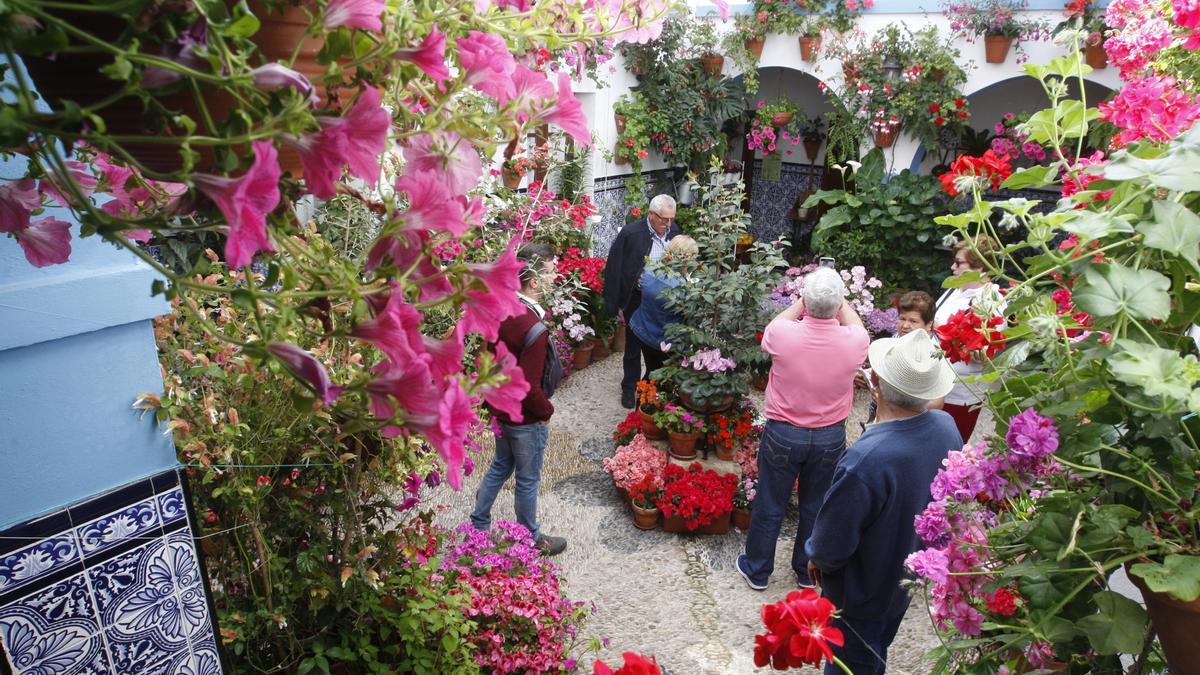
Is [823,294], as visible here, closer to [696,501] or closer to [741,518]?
[696,501]

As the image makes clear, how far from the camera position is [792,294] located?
5723 mm

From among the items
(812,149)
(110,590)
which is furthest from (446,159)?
(812,149)

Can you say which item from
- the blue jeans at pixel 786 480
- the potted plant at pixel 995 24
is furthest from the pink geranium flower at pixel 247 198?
the potted plant at pixel 995 24

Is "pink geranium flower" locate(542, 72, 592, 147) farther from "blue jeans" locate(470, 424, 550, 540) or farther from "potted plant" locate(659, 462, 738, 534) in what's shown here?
"potted plant" locate(659, 462, 738, 534)

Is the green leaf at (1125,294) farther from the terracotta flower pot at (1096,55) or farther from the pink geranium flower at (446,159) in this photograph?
the terracotta flower pot at (1096,55)

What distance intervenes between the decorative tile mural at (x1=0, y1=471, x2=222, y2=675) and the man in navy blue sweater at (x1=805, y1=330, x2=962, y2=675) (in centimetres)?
205

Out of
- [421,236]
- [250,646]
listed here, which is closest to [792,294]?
[250,646]

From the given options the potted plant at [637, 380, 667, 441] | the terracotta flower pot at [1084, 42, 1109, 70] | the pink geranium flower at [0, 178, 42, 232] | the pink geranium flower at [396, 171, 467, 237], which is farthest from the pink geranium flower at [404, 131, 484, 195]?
the terracotta flower pot at [1084, 42, 1109, 70]

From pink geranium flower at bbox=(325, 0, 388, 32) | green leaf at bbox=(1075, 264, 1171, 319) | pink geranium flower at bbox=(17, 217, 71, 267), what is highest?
pink geranium flower at bbox=(325, 0, 388, 32)

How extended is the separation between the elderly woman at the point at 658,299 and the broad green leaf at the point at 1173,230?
4.28m

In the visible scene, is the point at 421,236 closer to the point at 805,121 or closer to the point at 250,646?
the point at 250,646

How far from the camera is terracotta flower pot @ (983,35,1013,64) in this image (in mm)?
6901

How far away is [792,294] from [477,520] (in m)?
2.96

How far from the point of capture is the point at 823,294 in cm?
361
